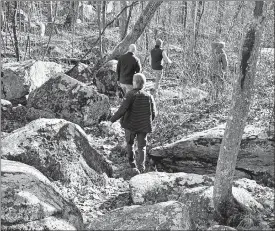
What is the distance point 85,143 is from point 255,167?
10.3 ft

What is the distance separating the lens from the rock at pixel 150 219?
407 centimetres

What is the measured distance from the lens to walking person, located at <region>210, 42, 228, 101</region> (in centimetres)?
1027

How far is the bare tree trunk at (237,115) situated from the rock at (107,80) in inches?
312

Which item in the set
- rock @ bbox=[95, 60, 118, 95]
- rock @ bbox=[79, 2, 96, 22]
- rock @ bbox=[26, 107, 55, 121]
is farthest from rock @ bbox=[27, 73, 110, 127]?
rock @ bbox=[79, 2, 96, 22]

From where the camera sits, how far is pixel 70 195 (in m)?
5.87

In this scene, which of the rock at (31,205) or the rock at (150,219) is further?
the rock at (31,205)

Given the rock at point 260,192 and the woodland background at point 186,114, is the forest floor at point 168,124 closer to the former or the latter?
the woodland background at point 186,114

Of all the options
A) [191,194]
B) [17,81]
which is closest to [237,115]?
[191,194]

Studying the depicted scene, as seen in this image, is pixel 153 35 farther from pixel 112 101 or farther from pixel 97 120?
pixel 97 120

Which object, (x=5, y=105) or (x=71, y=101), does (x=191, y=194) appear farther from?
(x=5, y=105)

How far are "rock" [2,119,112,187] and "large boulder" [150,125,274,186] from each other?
4.71 feet

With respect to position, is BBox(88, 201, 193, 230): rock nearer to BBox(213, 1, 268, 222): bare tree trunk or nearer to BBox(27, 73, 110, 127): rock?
BBox(213, 1, 268, 222): bare tree trunk

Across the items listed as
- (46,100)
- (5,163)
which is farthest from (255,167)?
(46,100)

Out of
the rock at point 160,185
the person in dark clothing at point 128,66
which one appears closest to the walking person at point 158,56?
the person in dark clothing at point 128,66
